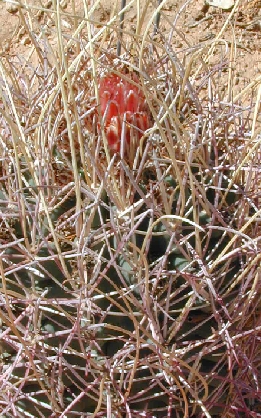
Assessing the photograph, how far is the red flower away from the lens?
682mm

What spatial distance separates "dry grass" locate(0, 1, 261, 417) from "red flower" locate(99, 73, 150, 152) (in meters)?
0.01

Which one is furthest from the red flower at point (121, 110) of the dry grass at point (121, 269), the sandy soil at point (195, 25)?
the sandy soil at point (195, 25)

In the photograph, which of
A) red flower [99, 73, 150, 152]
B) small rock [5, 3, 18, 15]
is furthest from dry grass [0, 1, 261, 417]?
small rock [5, 3, 18, 15]

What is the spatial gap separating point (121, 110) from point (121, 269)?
0.59 ft

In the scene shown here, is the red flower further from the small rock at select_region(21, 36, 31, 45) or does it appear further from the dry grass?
the small rock at select_region(21, 36, 31, 45)

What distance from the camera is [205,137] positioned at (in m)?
0.74

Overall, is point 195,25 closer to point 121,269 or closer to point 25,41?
point 25,41

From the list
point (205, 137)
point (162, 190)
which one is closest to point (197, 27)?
point (205, 137)

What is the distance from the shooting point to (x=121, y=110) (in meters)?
0.69

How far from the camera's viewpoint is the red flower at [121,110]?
26.9 inches

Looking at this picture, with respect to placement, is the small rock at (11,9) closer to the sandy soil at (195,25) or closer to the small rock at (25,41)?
the sandy soil at (195,25)

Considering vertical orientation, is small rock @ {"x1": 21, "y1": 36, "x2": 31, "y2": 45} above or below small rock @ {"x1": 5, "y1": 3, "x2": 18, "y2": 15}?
below

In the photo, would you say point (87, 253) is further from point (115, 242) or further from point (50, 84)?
point (50, 84)

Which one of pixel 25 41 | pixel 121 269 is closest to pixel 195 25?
pixel 25 41
